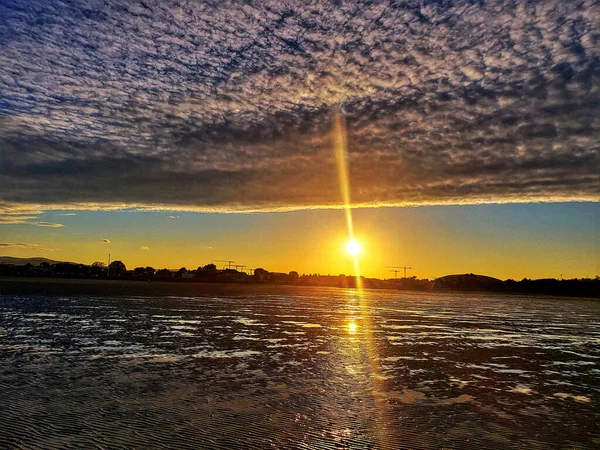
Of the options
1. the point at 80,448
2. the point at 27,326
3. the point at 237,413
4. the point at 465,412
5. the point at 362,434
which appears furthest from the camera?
the point at 27,326

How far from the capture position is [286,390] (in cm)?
1409

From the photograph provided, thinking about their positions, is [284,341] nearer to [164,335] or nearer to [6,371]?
[164,335]

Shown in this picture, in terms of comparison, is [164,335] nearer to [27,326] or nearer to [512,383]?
[27,326]

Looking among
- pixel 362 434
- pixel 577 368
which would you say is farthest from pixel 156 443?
pixel 577 368

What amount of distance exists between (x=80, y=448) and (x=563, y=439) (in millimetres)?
9367

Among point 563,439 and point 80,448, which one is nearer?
point 80,448

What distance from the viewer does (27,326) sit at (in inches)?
1035

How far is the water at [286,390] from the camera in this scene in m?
9.97

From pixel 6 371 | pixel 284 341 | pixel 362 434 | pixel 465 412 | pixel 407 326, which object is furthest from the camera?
pixel 407 326

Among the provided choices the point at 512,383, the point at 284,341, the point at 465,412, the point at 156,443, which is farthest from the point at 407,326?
the point at 156,443

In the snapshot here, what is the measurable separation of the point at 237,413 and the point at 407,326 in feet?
79.4

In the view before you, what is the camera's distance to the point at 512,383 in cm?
1616

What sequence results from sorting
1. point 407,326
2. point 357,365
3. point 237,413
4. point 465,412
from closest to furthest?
point 237,413, point 465,412, point 357,365, point 407,326

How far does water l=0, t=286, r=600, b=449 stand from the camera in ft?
32.7
